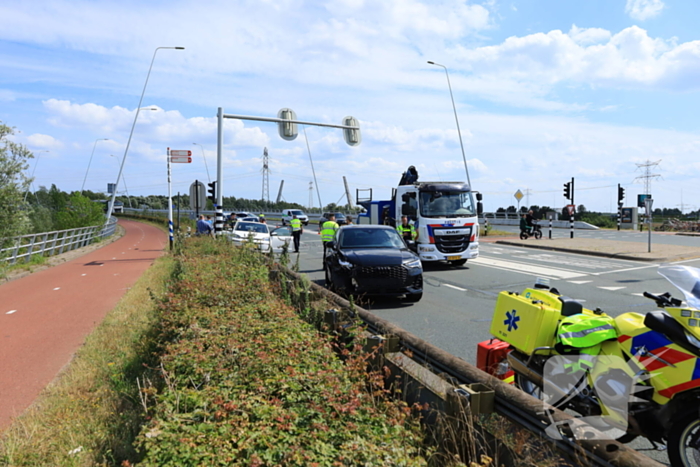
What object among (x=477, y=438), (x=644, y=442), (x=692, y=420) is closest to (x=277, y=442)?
(x=477, y=438)

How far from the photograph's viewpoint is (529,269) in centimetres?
1623

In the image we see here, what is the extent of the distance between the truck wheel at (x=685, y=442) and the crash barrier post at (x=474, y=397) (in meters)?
0.85

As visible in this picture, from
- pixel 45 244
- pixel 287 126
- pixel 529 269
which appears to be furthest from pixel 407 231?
pixel 45 244

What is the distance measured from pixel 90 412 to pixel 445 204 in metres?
12.9

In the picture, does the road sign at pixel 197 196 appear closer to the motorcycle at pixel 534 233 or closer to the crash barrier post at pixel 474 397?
the motorcycle at pixel 534 233

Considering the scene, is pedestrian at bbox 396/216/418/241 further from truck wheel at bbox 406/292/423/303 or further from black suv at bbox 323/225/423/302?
truck wheel at bbox 406/292/423/303

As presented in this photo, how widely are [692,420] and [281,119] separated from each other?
19.5 m

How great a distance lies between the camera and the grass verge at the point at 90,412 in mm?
4191

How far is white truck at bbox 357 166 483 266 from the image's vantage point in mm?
16109

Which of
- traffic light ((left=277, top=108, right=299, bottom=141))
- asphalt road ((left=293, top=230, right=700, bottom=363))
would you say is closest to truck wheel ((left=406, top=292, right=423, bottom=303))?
asphalt road ((left=293, top=230, right=700, bottom=363))

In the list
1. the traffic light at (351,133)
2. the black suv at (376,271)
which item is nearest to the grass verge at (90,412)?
the black suv at (376,271)

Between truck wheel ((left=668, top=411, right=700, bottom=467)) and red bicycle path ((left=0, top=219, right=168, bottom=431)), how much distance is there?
222 inches

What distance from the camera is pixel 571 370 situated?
3740mm

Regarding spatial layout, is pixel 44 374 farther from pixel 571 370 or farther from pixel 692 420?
pixel 692 420
